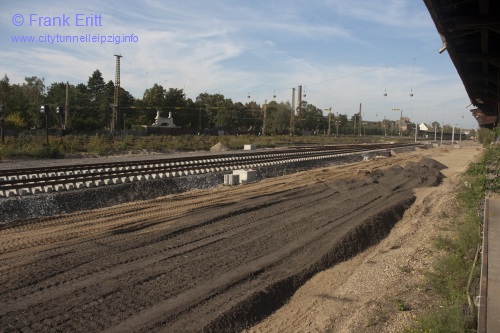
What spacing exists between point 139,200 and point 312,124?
120 metres

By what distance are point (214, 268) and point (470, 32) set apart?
27.7ft

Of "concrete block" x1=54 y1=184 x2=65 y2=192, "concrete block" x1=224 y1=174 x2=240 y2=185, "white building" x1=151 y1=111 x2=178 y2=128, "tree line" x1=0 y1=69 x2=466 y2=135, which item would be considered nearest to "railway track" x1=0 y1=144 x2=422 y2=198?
"concrete block" x1=54 y1=184 x2=65 y2=192

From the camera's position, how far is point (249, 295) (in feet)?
24.8

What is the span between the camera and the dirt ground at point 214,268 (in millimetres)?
6723

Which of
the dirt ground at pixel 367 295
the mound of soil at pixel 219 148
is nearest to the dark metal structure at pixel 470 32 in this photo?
the dirt ground at pixel 367 295

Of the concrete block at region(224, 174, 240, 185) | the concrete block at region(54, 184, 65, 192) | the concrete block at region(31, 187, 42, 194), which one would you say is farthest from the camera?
the concrete block at region(224, 174, 240, 185)

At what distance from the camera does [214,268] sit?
8.91 m

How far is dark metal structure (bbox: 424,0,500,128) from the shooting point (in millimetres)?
8977

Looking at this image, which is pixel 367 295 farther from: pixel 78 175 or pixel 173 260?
pixel 78 175

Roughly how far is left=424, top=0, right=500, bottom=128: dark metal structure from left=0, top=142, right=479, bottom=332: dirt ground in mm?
5283

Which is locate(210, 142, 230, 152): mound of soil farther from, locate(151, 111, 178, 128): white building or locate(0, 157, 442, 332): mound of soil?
locate(151, 111, 178, 128): white building

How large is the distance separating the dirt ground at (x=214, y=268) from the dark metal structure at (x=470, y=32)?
528 cm

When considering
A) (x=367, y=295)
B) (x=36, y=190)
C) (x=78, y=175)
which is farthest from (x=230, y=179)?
(x=367, y=295)

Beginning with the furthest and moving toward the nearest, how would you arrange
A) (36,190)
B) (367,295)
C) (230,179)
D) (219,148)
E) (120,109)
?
1. (120,109)
2. (219,148)
3. (230,179)
4. (36,190)
5. (367,295)
